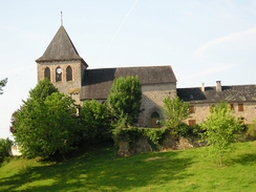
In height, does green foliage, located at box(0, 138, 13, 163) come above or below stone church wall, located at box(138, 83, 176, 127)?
below

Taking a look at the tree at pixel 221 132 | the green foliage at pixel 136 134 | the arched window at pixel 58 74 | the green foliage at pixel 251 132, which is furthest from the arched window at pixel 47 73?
the green foliage at pixel 251 132

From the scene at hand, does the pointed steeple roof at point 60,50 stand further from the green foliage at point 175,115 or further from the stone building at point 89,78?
the green foliage at point 175,115

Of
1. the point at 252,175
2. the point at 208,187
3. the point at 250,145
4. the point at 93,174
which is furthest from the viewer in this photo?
the point at 250,145

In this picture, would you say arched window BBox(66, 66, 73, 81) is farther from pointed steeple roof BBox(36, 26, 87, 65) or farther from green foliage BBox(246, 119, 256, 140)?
green foliage BBox(246, 119, 256, 140)

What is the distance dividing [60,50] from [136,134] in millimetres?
17791

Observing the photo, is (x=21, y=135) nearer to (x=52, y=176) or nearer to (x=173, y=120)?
(x=52, y=176)

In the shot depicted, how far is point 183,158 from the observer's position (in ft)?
96.5

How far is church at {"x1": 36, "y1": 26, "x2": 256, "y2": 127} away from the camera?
143 feet

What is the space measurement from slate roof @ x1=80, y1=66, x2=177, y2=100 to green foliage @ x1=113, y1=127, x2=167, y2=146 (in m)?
9.46

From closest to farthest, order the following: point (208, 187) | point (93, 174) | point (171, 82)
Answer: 1. point (208, 187)
2. point (93, 174)
3. point (171, 82)

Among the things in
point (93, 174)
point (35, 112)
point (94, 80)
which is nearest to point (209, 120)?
point (93, 174)

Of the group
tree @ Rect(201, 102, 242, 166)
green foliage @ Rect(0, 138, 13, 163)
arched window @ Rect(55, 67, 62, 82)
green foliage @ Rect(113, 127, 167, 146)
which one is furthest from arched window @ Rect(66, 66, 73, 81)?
tree @ Rect(201, 102, 242, 166)

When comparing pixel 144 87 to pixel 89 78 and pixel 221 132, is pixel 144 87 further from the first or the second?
pixel 221 132

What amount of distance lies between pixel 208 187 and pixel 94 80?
2699 centimetres
